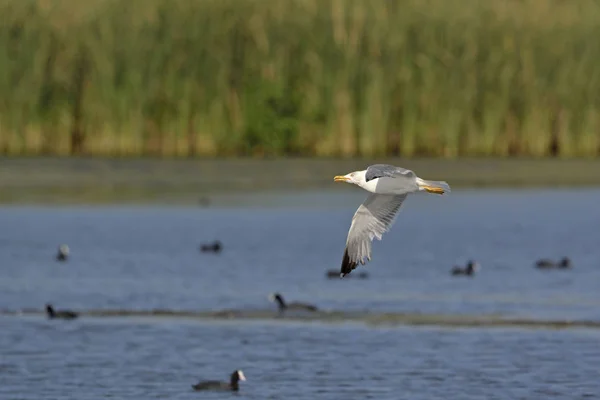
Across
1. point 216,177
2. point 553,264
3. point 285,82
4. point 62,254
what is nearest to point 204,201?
point 216,177

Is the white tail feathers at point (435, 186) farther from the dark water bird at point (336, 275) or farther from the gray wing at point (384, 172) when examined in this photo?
the dark water bird at point (336, 275)

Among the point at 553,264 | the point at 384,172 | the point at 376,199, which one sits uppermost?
the point at 384,172

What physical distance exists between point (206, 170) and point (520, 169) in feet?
22.1

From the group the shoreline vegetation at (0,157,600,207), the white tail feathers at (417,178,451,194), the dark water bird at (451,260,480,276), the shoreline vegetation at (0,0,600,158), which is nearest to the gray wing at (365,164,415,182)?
the white tail feathers at (417,178,451,194)

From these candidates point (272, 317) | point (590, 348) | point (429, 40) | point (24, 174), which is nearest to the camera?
point (590, 348)

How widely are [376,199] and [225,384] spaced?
2.14 metres

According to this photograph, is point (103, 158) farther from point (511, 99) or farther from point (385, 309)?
point (385, 309)

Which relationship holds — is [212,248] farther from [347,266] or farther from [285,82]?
[347,266]

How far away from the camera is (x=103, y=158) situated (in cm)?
3662

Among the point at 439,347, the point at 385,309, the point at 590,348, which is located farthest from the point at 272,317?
the point at 590,348

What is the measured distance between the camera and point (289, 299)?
1970 cm

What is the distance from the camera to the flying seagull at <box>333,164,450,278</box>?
11.9 meters

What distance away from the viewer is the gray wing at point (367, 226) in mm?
12195

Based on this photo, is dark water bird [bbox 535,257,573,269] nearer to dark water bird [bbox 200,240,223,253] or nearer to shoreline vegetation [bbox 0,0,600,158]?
dark water bird [bbox 200,240,223,253]
